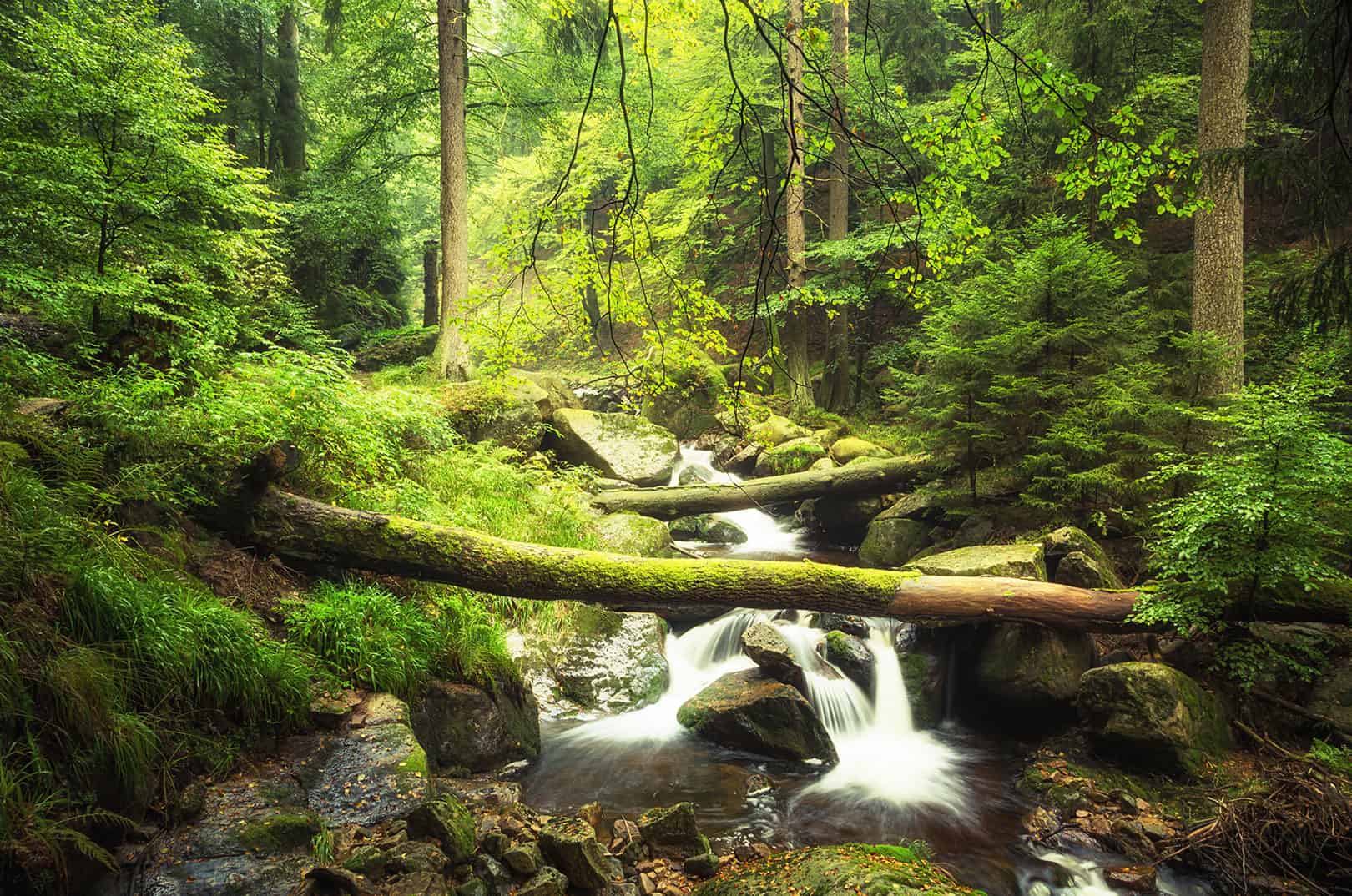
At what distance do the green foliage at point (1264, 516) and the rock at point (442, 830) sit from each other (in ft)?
18.2

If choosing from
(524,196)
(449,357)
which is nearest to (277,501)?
(449,357)

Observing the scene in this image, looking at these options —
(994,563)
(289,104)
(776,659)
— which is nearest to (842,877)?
(776,659)

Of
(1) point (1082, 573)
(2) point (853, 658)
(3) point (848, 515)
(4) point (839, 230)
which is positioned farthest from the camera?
(4) point (839, 230)

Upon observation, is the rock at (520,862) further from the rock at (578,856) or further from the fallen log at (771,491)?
the fallen log at (771,491)

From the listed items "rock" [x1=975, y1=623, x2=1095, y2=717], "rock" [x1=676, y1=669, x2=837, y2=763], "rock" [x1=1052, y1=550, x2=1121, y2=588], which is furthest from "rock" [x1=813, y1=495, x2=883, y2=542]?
"rock" [x1=676, y1=669, x2=837, y2=763]

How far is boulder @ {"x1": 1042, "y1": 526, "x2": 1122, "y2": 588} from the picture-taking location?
21.2ft

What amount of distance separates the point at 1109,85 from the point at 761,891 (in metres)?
12.9

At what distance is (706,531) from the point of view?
472 inches

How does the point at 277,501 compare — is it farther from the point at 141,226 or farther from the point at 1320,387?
the point at 1320,387

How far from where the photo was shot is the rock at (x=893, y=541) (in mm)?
9547

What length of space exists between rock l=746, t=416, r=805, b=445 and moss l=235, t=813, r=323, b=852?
1057 centimetres

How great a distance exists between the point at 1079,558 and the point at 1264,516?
5.44 ft

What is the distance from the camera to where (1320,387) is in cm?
513

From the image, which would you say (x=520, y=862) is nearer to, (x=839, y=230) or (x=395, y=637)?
(x=395, y=637)
